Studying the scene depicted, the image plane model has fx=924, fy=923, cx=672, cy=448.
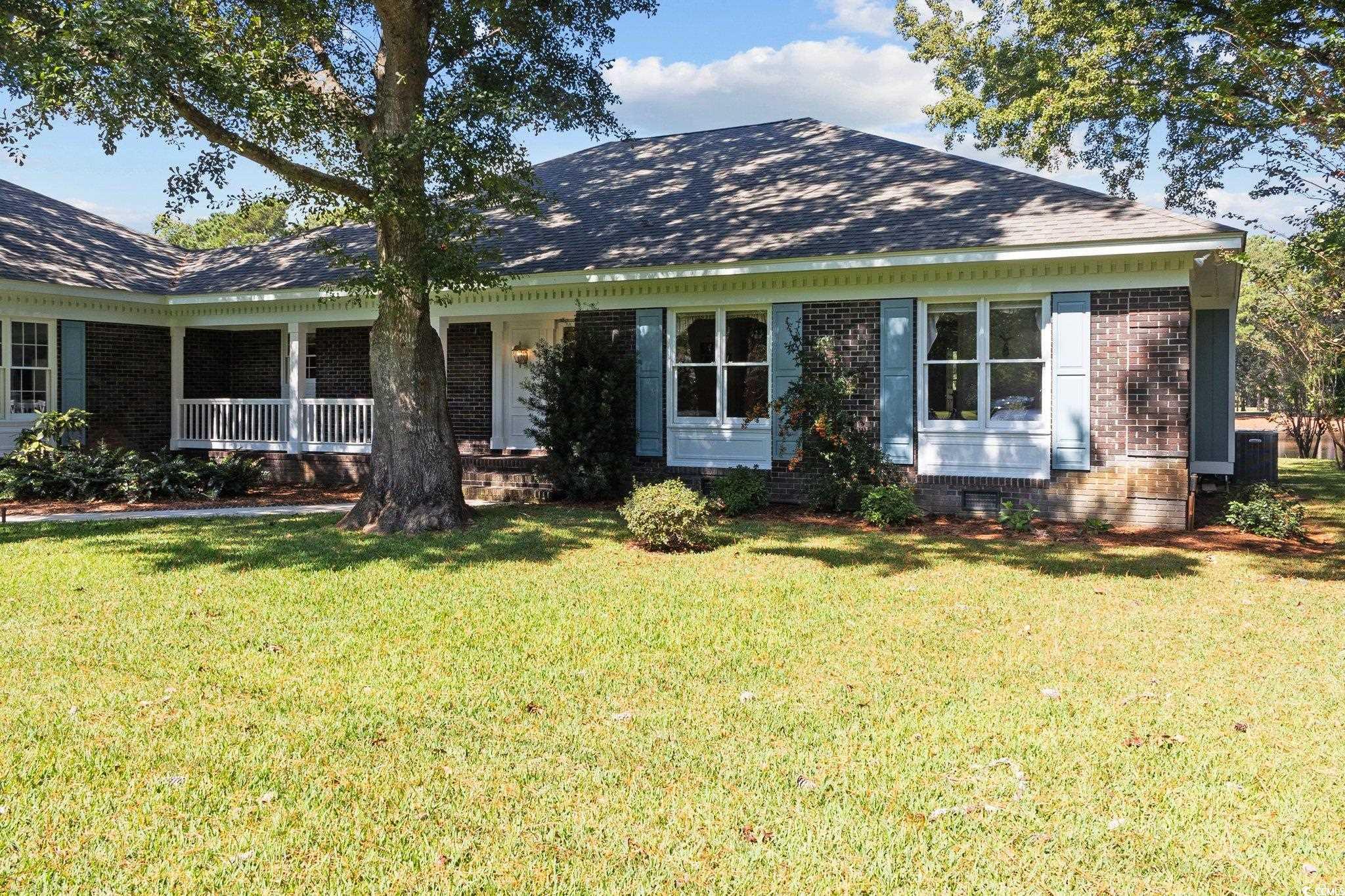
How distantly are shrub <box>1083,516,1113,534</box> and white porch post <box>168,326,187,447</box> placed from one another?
15039 millimetres

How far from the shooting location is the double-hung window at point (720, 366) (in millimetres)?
12930

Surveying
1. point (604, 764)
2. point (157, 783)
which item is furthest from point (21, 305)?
point (604, 764)

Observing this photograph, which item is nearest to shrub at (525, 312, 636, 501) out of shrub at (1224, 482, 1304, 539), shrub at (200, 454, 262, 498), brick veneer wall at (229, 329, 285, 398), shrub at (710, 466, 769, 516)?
shrub at (710, 466, 769, 516)

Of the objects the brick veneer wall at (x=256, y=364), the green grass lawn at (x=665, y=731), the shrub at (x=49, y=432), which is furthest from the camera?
the brick veneer wall at (x=256, y=364)

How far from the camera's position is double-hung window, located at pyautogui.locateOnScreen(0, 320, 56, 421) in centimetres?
1474

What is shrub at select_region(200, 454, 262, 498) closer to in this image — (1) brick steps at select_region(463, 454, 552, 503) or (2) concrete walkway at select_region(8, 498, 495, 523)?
(2) concrete walkway at select_region(8, 498, 495, 523)

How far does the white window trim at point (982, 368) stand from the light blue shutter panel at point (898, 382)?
0.11m

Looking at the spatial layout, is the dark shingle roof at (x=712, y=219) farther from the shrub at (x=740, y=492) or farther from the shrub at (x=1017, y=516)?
the shrub at (x=1017, y=516)

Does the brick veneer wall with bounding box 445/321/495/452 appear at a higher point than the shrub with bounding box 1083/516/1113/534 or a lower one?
higher

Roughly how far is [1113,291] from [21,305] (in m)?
15.9

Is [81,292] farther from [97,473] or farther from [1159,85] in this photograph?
[1159,85]

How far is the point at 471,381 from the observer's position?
16.6 metres

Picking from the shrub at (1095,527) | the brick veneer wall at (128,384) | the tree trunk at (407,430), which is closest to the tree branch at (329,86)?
the tree trunk at (407,430)

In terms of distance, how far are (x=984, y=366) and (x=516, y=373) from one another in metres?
8.37
